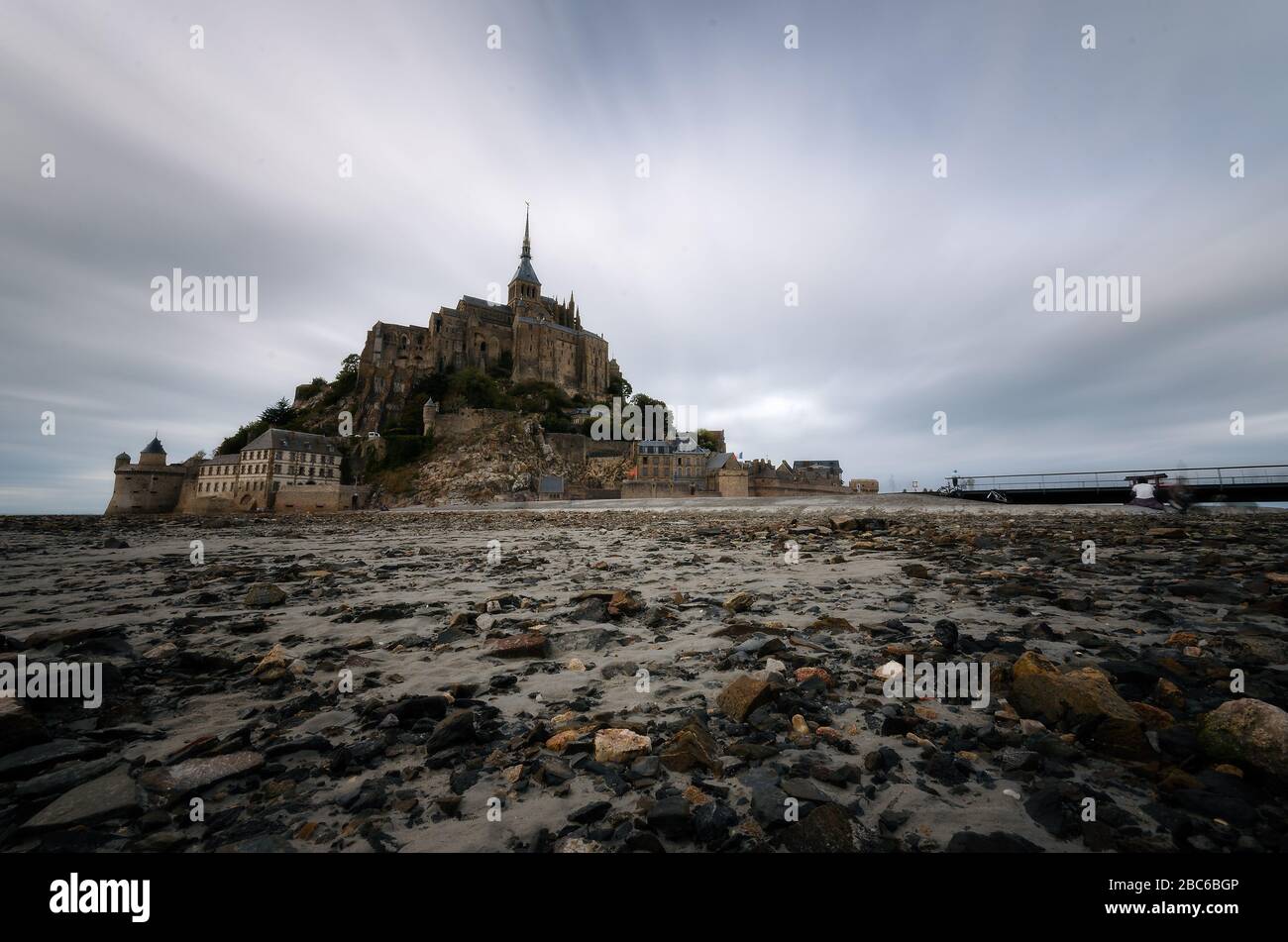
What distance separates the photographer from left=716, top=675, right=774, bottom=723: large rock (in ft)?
10.5

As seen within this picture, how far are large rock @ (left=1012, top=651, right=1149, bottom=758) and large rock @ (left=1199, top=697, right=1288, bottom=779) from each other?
26 centimetres

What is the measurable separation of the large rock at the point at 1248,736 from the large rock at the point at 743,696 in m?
2.23

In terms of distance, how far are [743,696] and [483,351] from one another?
9806 centimetres

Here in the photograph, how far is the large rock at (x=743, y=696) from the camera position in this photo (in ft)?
10.5

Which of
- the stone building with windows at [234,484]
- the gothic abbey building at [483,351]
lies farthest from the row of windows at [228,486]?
the gothic abbey building at [483,351]

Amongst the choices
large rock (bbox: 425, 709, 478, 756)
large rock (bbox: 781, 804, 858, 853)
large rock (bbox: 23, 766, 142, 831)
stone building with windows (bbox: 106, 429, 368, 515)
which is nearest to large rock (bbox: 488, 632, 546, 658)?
large rock (bbox: 425, 709, 478, 756)

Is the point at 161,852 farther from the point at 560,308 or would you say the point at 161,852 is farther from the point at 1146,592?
the point at 560,308

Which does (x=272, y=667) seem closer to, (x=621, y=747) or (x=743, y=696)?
(x=621, y=747)

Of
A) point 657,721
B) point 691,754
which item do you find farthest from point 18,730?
point 691,754

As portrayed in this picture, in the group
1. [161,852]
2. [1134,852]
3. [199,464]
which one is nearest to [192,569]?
[161,852]

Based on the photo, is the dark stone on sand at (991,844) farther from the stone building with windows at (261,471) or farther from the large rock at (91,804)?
the stone building with windows at (261,471)

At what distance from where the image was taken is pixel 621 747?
272cm

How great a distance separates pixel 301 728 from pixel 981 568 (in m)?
9.12

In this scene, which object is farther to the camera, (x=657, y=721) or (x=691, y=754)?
(x=657, y=721)
